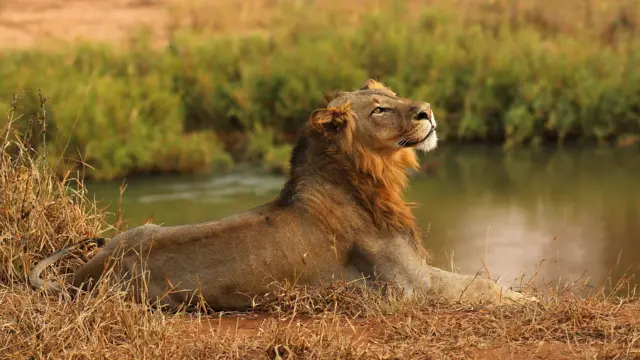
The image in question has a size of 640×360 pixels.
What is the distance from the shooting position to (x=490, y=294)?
5.43 metres

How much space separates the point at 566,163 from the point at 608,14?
588 centimetres

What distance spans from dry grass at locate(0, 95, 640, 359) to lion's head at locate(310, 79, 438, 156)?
2.63 feet

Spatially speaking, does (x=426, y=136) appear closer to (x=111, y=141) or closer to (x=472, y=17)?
(x=111, y=141)

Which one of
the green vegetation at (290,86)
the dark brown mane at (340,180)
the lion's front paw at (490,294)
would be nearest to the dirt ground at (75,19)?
the green vegetation at (290,86)

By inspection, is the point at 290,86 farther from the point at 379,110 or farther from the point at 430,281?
the point at 430,281

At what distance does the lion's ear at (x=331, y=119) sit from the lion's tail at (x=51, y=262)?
1405 millimetres

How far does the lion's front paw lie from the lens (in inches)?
210

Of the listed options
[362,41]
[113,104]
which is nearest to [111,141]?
[113,104]

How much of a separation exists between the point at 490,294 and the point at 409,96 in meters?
10.7

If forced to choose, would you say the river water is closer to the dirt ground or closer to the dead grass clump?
the dead grass clump

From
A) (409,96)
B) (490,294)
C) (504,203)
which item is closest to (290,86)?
(409,96)

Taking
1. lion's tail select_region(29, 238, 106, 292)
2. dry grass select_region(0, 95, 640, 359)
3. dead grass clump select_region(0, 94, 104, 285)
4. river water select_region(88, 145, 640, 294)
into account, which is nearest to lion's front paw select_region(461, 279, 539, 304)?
dry grass select_region(0, 95, 640, 359)

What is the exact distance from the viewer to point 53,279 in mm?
5684

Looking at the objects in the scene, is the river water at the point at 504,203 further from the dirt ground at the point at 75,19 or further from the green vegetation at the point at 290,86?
the dirt ground at the point at 75,19
